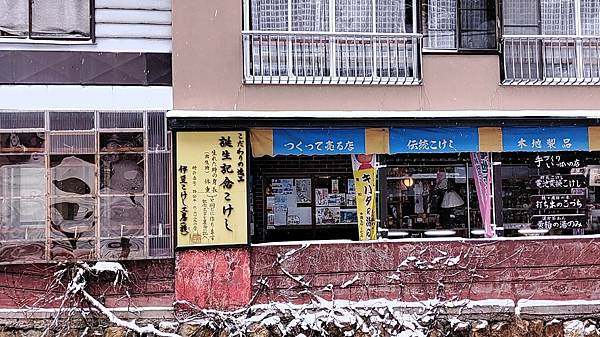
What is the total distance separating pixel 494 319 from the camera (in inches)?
404

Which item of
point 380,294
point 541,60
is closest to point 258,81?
point 380,294

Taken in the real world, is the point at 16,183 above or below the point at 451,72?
below

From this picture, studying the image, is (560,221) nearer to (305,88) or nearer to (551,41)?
(551,41)

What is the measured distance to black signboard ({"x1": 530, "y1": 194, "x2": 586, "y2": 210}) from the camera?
11586 mm

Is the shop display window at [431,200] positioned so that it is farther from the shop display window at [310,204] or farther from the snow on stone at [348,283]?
the snow on stone at [348,283]

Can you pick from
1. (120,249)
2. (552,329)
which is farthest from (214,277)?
(552,329)

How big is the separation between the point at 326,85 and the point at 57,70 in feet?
14.6

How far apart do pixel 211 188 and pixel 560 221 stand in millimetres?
6527

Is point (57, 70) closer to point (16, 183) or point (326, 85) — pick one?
point (16, 183)

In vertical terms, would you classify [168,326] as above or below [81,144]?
below

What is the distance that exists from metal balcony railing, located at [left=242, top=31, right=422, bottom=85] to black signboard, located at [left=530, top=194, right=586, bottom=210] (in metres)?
3.45

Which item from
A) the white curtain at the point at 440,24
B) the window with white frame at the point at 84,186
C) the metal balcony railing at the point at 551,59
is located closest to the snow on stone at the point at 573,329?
the metal balcony railing at the point at 551,59

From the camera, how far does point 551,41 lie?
36.1ft

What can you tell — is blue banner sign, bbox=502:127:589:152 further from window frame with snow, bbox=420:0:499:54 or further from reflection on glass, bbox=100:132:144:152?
reflection on glass, bbox=100:132:144:152
